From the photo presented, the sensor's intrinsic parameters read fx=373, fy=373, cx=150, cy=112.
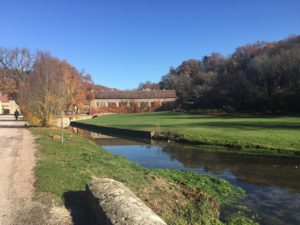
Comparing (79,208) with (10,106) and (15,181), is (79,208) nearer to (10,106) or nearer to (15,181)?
(15,181)

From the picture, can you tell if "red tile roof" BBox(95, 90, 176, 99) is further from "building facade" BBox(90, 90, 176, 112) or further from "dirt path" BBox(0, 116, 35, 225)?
"dirt path" BBox(0, 116, 35, 225)

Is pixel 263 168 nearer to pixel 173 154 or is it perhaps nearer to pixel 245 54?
pixel 173 154

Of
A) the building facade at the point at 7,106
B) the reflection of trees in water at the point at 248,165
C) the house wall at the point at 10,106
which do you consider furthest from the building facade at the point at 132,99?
the reflection of trees in water at the point at 248,165

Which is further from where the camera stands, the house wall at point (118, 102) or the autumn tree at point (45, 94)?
the house wall at point (118, 102)

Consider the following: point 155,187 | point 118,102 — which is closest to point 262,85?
point 118,102

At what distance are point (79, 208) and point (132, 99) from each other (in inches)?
3606

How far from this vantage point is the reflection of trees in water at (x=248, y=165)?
14173mm

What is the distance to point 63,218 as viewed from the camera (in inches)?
299

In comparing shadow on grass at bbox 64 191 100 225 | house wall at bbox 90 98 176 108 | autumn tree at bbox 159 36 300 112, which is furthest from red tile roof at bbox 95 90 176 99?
shadow on grass at bbox 64 191 100 225

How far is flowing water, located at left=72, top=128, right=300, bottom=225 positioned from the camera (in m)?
10.1

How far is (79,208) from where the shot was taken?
27.1ft

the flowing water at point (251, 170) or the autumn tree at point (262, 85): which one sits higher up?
the autumn tree at point (262, 85)

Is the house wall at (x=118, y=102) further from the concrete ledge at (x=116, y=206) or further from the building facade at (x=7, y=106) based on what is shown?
the concrete ledge at (x=116, y=206)

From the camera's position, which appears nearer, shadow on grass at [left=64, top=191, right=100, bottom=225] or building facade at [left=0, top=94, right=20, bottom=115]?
shadow on grass at [left=64, top=191, right=100, bottom=225]
